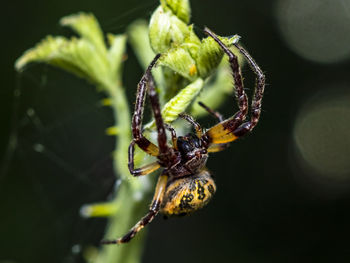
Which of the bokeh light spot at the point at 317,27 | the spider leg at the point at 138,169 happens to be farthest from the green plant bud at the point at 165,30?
the bokeh light spot at the point at 317,27

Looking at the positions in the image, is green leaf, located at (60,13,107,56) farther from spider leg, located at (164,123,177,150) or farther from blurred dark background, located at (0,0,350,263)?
blurred dark background, located at (0,0,350,263)

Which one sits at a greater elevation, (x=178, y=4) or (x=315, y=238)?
(x=178, y=4)

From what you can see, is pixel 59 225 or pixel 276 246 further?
pixel 276 246

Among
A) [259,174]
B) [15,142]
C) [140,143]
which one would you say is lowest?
[259,174]

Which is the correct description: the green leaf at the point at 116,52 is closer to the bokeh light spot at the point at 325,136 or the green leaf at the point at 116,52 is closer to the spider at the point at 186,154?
the spider at the point at 186,154

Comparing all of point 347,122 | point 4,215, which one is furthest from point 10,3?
point 347,122

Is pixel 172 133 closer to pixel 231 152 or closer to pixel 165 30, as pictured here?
pixel 165 30

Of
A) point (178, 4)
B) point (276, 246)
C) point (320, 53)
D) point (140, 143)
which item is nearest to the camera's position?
point (178, 4)

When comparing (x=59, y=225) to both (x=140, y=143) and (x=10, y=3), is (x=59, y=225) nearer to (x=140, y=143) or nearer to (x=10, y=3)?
(x=10, y=3)
